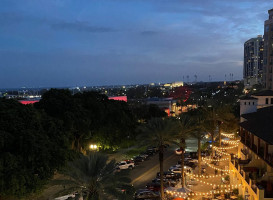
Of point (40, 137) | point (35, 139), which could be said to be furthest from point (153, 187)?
point (35, 139)

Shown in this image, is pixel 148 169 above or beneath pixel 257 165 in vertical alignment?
beneath

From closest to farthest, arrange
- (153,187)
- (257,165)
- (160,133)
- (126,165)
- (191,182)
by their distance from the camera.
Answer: (160,133)
(257,165)
(153,187)
(191,182)
(126,165)

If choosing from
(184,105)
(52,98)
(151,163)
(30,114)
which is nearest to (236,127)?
(151,163)

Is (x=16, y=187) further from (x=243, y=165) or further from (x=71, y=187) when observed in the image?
(x=243, y=165)

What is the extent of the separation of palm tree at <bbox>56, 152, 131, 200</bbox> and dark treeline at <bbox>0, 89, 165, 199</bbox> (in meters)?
7.89

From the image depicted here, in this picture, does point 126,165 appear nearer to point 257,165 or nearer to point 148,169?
point 148,169

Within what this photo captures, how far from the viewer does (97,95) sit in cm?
4878

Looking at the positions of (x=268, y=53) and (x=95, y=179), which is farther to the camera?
(x=268, y=53)

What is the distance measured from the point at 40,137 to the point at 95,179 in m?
11.3

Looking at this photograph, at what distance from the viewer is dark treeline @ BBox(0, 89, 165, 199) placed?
23531mm

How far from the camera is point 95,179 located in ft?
56.8

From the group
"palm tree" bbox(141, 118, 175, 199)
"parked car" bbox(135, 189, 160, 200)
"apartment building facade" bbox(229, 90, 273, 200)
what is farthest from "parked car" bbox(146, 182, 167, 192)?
"apartment building facade" bbox(229, 90, 273, 200)

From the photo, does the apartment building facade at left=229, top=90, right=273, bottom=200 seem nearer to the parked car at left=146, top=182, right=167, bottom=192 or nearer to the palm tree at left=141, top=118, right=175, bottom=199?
the palm tree at left=141, top=118, right=175, bottom=199

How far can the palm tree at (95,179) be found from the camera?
55.8ft
